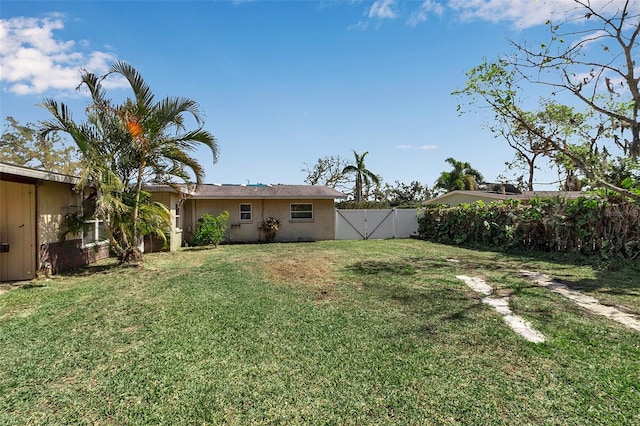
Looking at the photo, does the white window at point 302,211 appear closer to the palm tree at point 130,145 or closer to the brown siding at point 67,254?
the palm tree at point 130,145

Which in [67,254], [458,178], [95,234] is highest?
[458,178]

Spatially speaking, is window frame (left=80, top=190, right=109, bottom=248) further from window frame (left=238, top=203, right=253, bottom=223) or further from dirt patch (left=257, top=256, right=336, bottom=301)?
window frame (left=238, top=203, right=253, bottom=223)

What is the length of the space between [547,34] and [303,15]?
622 centimetres

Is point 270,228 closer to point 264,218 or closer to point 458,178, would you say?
point 264,218

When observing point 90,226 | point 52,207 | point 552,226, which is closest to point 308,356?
point 52,207

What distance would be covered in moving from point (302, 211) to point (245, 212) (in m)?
2.82

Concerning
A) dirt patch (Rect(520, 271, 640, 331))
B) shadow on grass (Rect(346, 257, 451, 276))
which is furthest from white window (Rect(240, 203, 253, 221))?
dirt patch (Rect(520, 271, 640, 331))

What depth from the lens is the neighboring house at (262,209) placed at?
602 inches

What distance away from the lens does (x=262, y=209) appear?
53.2ft

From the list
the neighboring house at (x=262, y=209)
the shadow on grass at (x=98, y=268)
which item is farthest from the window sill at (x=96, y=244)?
the neighboring house at (x=262, y=209)

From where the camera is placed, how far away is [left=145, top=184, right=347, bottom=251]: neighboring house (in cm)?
1530

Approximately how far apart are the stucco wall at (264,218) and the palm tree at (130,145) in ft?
20.6

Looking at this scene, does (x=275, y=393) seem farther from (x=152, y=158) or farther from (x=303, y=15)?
(x=303, y=15)

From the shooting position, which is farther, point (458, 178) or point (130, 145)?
point (458, 178)
